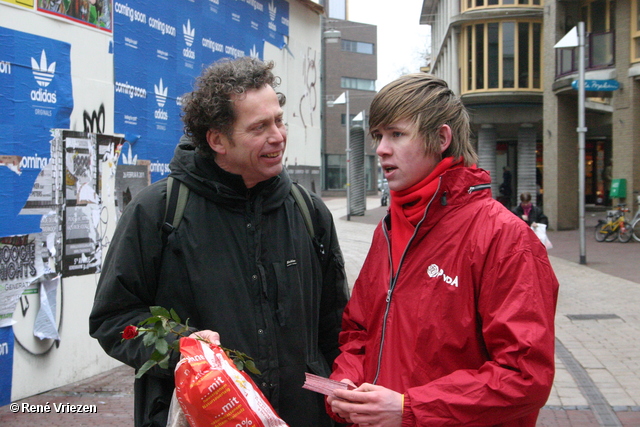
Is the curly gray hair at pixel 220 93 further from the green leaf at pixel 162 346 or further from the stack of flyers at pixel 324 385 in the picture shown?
the stack of flyers at pixel 324 385

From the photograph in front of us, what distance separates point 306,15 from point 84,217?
4.42 metres

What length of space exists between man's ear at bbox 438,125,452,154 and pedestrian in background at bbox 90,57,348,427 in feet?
2.09

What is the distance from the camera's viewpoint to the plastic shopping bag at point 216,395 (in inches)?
77.2

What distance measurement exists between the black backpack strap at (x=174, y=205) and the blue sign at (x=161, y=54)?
3345 mm

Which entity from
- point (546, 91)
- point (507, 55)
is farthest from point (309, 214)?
point (507, 55)

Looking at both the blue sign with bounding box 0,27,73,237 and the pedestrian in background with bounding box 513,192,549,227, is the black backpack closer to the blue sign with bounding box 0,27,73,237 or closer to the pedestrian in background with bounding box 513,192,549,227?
the blue sign with bounding box 0,27,73,237

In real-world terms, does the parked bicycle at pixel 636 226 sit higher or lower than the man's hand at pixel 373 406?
lower

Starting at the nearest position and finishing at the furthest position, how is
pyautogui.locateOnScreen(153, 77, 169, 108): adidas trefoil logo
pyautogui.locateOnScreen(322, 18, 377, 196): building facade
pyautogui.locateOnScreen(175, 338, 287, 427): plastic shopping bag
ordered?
pyautogui.locateOnScreen(175, 338, 287, 427): plastic shopping bag < pyautogui.locateOnScreen(153, 77, 169, 108): adidas trefoil logo < pyautogui.locateOnScreen(322, 18, 377, 196): building facade

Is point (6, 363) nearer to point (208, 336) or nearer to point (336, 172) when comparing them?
point (208, 336)

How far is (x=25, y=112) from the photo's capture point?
16.8ft

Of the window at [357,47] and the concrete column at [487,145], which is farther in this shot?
the window at [357,47]

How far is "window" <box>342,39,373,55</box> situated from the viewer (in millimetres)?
65125

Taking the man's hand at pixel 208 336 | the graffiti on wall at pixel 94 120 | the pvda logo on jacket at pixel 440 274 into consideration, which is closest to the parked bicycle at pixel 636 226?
the graffiti on wall at pixel 94 120

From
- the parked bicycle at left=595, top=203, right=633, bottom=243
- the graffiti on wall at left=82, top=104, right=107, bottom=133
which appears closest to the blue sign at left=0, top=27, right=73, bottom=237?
the graffiti on wall at left=82, top=104, right=107, bottom=133
